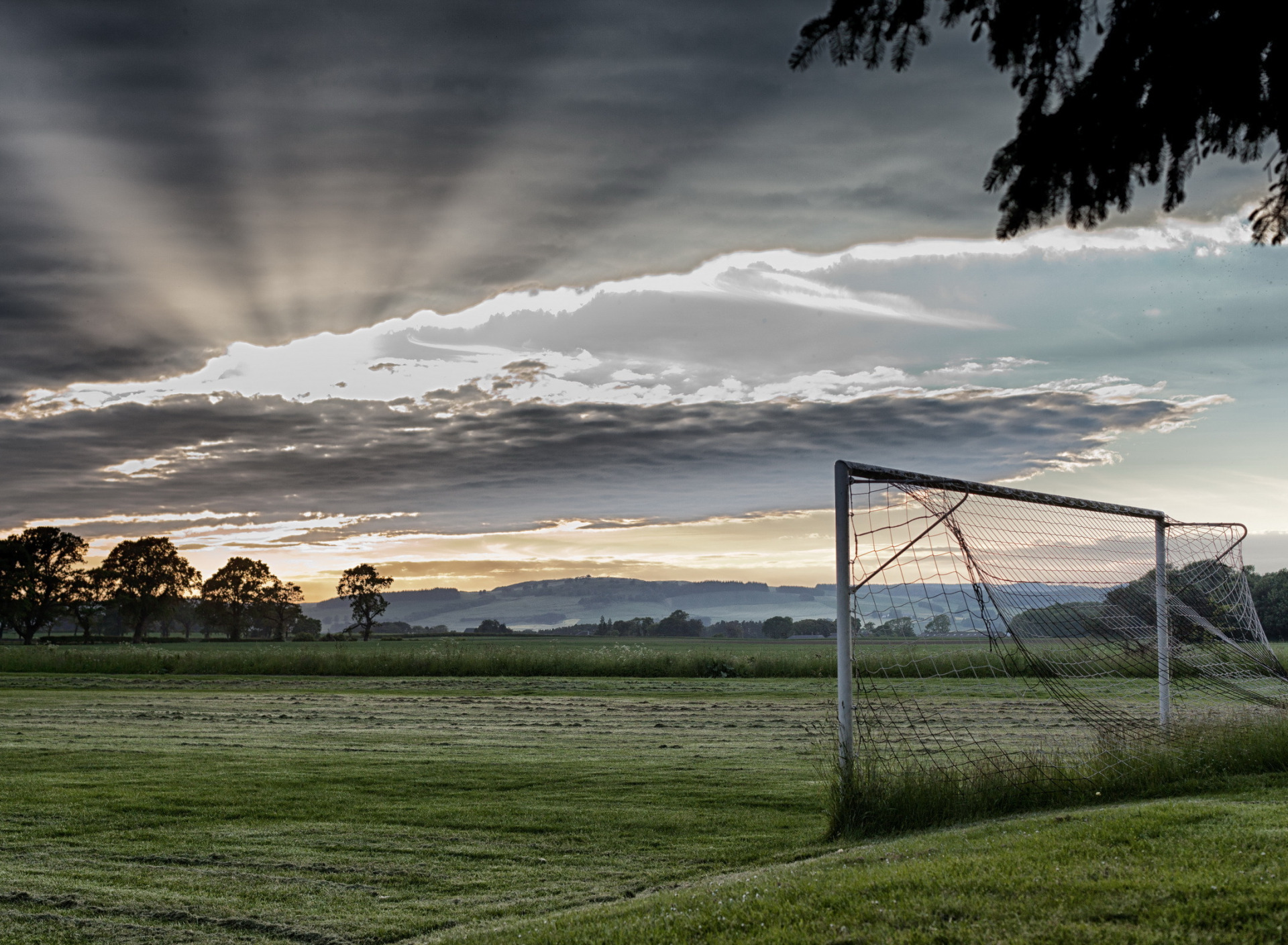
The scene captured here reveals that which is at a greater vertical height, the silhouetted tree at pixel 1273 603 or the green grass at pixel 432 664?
the silhouetted tree at pixel 1273 603

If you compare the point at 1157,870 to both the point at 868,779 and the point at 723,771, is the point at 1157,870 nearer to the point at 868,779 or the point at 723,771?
the point at 868,779

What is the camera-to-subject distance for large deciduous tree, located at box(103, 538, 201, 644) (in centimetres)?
7962

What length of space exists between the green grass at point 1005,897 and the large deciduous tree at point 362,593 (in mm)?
104717

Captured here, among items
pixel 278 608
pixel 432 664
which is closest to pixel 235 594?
pixel 278 608

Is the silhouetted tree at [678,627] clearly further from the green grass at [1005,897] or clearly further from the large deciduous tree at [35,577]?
the green grass at [1005,897]

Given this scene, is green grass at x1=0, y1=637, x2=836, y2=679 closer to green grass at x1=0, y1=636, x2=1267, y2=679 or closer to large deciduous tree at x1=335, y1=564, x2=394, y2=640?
green grass at x1=0, y1=636, x2=1267, y2=679

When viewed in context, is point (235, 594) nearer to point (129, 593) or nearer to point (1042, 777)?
point (129, 593)

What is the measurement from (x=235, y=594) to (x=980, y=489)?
9429 cm

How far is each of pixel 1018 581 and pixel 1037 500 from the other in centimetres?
110

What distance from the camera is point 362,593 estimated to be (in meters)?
107

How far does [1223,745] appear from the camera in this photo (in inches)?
413

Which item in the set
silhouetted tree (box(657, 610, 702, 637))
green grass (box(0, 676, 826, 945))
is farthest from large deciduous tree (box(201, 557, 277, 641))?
green grass (box(0, 676, 826, 945))

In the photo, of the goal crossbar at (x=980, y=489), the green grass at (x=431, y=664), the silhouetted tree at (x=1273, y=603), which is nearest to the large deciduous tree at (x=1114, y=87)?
the goal crossbar at (x=980, y=489)

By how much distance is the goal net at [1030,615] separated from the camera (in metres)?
9.46
